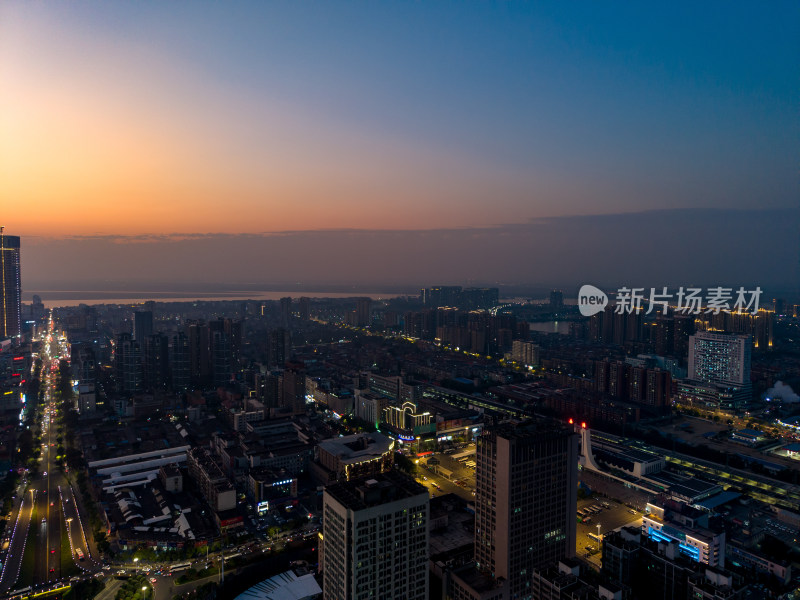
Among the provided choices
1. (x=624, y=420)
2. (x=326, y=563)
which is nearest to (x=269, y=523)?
(x=326, y=563)

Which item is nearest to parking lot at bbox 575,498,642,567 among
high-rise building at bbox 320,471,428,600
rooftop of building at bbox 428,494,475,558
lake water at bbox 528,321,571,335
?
rooftop of building at bbox 428,494,475,558

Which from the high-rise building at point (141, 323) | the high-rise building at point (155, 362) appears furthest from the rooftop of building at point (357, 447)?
the high-rise building at point (141, 323)

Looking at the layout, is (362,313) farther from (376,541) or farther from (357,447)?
(376,541)

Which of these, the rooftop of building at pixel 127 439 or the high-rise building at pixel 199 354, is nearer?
the rooftop of building at pixel 127 439

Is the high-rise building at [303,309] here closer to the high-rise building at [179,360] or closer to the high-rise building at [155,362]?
the high-rise building at [155,362]

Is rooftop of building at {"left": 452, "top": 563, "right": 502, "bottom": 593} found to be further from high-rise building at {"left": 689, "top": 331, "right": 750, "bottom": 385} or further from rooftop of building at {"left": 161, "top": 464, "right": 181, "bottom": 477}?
high-rise building at {"left": 689, "top": 331, "right": 750, "bottom": 385}

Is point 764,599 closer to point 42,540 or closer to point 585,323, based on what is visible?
point 42,540

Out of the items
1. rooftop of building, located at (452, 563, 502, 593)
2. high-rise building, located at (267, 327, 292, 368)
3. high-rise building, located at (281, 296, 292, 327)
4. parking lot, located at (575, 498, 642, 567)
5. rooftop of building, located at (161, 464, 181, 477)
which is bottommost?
parking lot, located at (575, 498, 642, 567)
